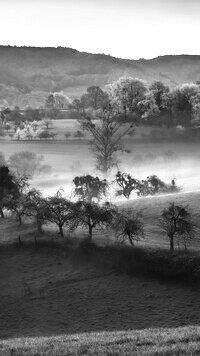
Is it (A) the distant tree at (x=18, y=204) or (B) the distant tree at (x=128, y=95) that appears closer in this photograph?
(A) the distant tree at (x=18, y=204)

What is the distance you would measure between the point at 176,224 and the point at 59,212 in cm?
1351

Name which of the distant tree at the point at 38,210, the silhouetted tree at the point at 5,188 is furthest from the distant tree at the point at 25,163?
the distant tree at the point at 38,210

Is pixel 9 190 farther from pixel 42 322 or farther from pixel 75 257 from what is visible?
pixel 42 322

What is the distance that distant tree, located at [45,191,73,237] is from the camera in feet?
174

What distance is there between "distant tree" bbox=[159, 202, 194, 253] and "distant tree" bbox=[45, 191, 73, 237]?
1073 cm

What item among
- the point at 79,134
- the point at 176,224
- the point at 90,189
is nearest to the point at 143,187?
the point at 90,189

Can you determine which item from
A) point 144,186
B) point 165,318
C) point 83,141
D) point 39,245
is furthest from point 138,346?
point 83,141

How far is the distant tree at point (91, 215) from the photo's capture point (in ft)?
170

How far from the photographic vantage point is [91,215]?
52062mm

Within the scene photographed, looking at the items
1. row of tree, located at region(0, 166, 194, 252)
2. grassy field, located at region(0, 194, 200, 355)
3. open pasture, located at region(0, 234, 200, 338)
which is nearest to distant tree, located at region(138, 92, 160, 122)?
row of tree, located at region(0, 166, 194, 252)

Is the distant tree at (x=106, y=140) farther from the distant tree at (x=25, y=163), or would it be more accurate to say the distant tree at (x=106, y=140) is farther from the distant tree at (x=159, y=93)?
the distant tree at (x=159, y=93)

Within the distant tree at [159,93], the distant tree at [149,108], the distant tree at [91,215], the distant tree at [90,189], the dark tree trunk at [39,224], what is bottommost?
the dark tree trunk at [39,224]

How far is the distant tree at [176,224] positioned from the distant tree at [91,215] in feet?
20.2

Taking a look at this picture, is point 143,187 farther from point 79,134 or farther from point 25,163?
point 79,134
